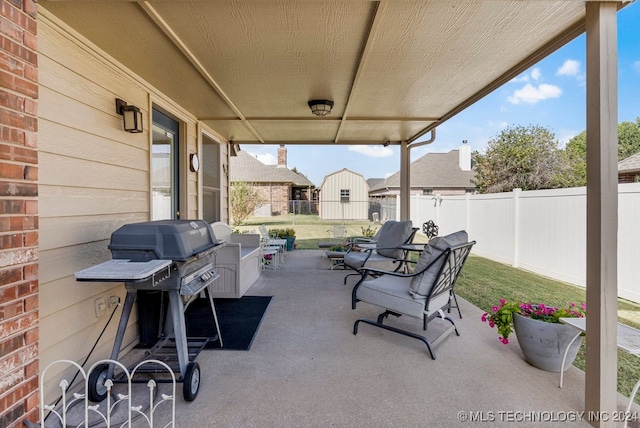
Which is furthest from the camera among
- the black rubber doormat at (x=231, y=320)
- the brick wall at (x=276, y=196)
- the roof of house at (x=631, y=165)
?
the brick wall at (x=276, y=196)

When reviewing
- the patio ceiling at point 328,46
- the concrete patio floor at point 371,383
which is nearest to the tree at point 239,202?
the patio ceiling at point 328,46

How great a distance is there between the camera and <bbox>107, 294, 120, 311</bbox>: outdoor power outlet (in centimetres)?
264

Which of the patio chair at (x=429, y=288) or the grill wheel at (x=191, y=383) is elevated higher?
the patio chair at (x=429, y=288)

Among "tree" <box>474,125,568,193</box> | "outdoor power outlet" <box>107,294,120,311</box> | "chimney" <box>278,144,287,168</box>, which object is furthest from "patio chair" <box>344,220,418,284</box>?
"chimney" <box>278,144,287,168</box>

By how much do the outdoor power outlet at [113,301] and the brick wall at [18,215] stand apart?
105 centimetres

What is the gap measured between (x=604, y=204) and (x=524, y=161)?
638 inches

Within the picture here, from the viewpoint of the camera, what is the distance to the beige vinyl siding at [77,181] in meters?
2.04

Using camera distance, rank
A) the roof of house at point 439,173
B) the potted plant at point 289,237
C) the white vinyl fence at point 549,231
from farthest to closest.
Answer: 1. the roof of house at point 439,173
2. the potted plant at point 289,237
3. the white vinyl fence at point 549,231

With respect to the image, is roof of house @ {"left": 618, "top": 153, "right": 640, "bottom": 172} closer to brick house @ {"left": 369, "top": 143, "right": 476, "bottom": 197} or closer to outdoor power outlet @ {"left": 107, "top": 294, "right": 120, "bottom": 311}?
outdoor power outlet @ {"left": 107, "top": 294, "right": 120, "bottom": 311}

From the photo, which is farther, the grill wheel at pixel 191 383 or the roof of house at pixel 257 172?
the roof of house at pixel 257 172

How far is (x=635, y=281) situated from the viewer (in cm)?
405

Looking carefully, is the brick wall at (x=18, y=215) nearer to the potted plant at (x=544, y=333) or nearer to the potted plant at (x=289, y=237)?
the potted plant at (x=544, y=333)

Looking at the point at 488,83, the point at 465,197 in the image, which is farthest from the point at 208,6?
the point at 465,197

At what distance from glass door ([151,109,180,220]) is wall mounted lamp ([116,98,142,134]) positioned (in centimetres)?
64
